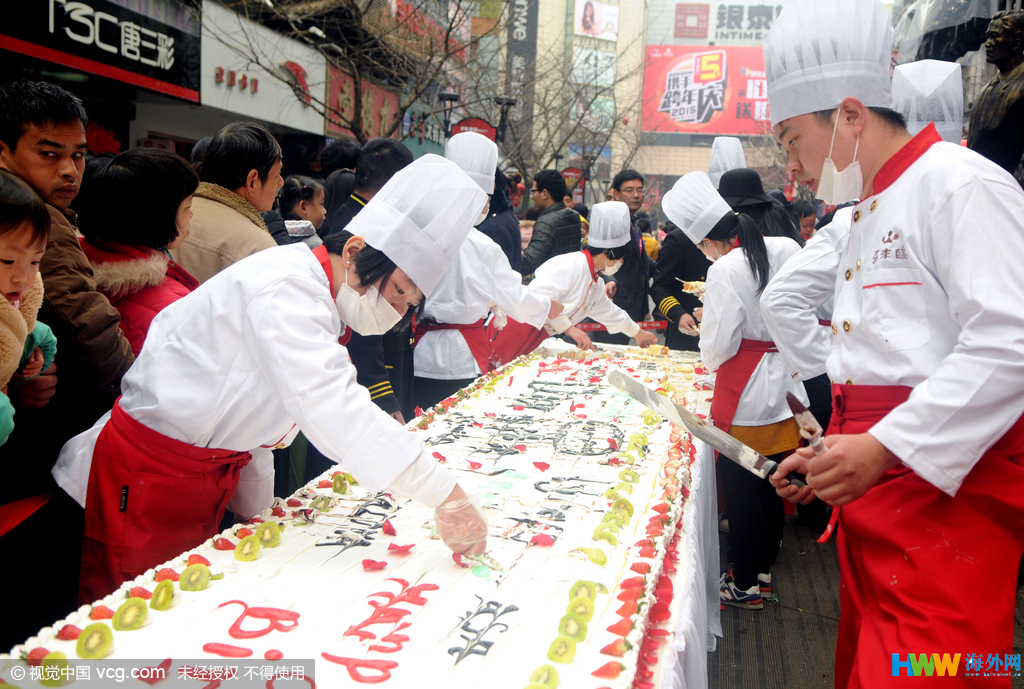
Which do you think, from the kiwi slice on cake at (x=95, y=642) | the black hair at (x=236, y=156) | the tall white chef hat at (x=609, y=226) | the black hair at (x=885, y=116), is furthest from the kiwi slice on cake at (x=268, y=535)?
the tall white chef hat at (x=609, y=226)

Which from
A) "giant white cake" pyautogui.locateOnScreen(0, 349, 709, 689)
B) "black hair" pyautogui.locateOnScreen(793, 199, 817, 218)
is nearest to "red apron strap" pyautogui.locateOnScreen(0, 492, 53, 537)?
"giant white cake" pyautogui.locateOnScreen(0, 349, 709, 689)

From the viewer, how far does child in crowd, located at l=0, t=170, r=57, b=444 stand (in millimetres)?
1813

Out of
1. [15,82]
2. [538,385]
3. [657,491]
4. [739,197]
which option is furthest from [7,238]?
[739,197]

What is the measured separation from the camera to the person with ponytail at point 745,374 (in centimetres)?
351

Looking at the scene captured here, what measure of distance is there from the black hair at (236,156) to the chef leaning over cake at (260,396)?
4.46 ft

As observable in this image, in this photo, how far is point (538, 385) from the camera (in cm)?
391

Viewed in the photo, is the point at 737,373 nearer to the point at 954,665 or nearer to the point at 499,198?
the point at 954,665

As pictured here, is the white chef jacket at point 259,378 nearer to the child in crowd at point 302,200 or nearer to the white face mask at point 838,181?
the white face mask at point 838,181

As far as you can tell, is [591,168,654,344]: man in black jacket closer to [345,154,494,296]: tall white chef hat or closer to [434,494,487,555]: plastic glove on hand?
[345,154,494,296]: tall white chef hat

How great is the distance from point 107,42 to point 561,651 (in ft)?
28.7

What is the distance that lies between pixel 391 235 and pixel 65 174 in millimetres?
1379

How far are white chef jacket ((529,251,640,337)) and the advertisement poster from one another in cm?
3044

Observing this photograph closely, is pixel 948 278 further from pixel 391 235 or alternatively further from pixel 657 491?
pixel 391 235

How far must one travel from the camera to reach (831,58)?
184 centimetres
